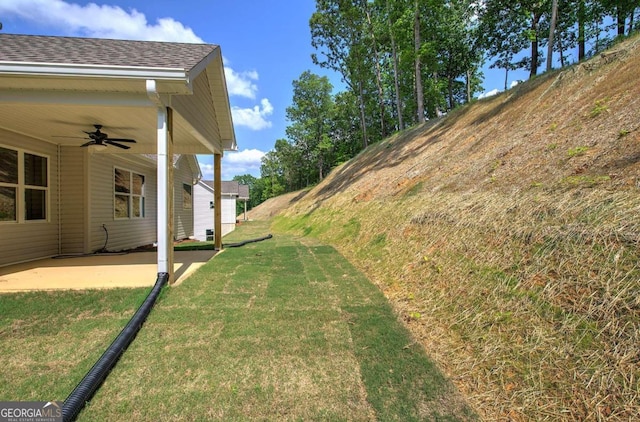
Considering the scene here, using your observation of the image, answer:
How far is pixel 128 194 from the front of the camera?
8.83 meters

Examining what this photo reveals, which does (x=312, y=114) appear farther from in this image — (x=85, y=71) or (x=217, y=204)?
(x=85, y=71)

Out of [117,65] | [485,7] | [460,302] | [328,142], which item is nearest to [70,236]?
[117,65]

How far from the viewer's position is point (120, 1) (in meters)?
8.55

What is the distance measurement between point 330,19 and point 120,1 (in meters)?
16.8

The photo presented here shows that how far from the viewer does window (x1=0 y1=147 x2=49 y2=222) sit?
5.45m

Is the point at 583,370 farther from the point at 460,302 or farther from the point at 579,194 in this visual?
the point at 579,194

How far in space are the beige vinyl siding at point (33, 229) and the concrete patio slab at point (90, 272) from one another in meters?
0.25

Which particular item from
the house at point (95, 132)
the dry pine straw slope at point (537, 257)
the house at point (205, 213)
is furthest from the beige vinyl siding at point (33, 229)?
the house at point (205, 213)

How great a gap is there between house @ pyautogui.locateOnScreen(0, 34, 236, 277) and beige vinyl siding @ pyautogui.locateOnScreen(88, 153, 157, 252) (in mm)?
29

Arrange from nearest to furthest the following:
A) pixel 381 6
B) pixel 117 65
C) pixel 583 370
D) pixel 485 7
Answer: pixel 583 370
pixel 117 65
pixel 381 6
pixel 485 7

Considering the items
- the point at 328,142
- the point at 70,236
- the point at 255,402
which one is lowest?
the point at 255,402

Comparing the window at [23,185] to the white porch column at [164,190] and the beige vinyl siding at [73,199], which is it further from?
the white porch column at [164,190]

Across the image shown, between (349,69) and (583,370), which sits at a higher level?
(349,69)

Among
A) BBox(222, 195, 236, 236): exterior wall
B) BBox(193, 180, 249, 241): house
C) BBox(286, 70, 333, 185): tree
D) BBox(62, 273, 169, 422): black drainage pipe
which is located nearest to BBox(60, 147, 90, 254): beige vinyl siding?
BBox(62, 273, 169, 422): black drainage pipe
